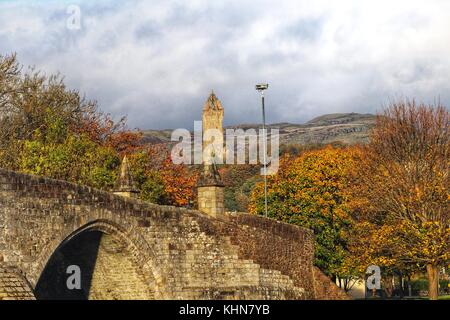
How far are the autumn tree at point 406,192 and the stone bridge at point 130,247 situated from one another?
7.13 m

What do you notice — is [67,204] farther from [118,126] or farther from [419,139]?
[118,126]

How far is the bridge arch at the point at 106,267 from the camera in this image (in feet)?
125

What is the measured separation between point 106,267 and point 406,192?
18.7 meters

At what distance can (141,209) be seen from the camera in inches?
1529

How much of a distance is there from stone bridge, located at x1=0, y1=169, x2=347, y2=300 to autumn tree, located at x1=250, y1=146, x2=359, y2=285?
47.4ft

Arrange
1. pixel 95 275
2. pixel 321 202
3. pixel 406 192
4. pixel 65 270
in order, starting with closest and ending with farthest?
pixel 65 270 → pixel 95 275 → pixel 406 192 → pixel 321 202

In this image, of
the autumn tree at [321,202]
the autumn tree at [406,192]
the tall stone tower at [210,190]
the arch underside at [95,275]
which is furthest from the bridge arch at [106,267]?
the autumn tree at [321,202]

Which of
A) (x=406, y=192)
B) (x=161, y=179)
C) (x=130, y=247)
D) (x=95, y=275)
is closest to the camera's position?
(x=130, y=247)

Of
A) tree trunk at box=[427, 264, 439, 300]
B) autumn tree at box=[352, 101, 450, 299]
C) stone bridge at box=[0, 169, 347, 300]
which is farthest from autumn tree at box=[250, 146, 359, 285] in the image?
stone bridge at box=[0, 169, 347, 300]

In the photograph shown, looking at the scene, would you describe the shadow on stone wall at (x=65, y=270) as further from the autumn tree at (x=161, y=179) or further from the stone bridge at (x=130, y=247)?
the autumn tree at (x=161, y=179)

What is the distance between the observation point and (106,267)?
40281 mm

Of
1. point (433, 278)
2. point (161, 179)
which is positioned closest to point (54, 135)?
point (161, 179)

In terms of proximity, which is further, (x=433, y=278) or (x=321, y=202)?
(x=321, y=202)

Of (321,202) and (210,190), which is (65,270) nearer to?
(210,190)
